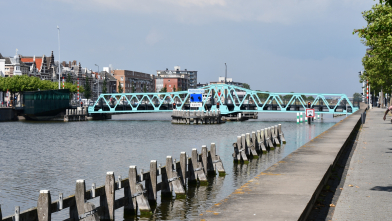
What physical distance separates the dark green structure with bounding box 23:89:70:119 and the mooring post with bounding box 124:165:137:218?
79.8 m

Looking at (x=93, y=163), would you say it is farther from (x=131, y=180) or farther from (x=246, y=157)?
(x=131, y=180)

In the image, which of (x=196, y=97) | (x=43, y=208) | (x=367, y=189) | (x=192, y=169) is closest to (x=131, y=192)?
(x=43, y=208)

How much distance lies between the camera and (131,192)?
14.6m

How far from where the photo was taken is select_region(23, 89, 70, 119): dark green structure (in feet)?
298

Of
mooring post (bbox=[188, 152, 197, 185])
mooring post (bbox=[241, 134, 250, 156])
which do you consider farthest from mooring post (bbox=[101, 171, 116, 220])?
mooring post (bbox=[241, 134, 250, 156])

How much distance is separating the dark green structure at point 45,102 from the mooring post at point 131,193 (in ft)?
262

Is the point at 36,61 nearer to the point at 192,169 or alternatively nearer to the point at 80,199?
the point at 192,169

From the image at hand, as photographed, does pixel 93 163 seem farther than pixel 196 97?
No

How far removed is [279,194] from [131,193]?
16.5ft

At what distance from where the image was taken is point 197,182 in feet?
67.2

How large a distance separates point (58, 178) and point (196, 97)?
2035 inches

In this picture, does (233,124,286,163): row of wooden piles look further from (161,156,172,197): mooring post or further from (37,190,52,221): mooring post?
(37,190,52,221): mooring post

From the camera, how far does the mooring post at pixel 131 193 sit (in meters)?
14.4

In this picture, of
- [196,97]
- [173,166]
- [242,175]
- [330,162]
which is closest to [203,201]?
[173,166]
